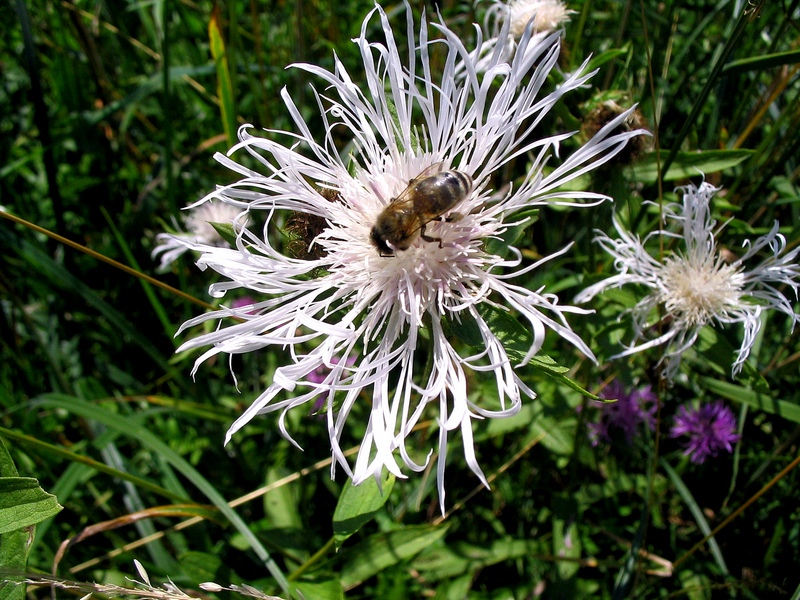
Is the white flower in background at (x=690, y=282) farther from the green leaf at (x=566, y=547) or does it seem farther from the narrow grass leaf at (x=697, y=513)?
the green leaf at (x=566, y=547)

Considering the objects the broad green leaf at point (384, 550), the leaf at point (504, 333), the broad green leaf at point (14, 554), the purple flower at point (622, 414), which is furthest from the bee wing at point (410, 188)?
the purple flower at point (622, 414)

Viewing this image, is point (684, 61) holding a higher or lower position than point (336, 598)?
higher

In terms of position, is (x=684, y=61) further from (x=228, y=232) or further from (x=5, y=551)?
(x=5, y=551)

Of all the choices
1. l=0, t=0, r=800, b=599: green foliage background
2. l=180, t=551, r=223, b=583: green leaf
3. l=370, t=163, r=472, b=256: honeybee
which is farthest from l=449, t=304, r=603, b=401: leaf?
l=180, t=551, r=223, b=583: green leaf

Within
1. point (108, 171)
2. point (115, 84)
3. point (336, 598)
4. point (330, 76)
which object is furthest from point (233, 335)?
point (115, 84)

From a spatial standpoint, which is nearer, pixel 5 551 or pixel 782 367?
pixel 5 551

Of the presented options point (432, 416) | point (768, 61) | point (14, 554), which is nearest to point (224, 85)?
point (432, 416)

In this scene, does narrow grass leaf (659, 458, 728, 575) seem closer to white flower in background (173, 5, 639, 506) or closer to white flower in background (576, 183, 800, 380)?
white flower in background (576, 183, 800, 380)
